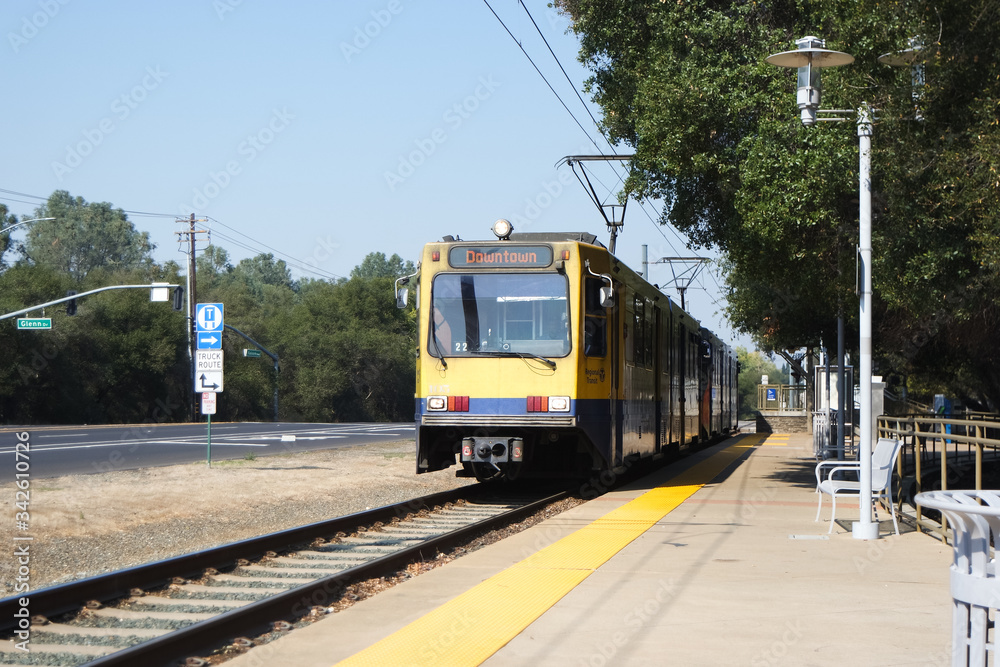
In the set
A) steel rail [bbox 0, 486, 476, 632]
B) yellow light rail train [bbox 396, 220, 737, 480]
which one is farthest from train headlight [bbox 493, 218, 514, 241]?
steel rail [bbox 0, 486, 476, 632]

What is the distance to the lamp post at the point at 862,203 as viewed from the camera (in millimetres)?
11016

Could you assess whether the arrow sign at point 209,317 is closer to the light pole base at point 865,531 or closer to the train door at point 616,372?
the train door at point 616,372

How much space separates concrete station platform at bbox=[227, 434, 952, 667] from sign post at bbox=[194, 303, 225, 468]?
8.96 meters

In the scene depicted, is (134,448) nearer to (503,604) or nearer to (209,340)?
(209,340)

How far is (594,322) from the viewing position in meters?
14.4

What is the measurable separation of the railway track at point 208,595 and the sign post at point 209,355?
8.04 m

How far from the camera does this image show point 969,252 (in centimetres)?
1302

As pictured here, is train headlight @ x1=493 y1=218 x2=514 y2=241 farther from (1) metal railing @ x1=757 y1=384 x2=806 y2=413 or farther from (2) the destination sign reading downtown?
(1) metal railing @ x1=757 y1=384 x2=806 y2=413

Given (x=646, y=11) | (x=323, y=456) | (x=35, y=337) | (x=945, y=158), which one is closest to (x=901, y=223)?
(x=945, y=158)

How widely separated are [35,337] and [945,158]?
51599 mm

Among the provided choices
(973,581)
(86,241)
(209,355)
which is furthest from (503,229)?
(86,241)

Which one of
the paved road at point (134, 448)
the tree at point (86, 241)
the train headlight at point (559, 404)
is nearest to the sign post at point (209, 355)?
the paved road at point (134, 448)

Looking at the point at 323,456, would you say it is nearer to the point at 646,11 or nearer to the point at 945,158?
the point at 646,11

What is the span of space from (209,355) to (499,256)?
23.7 feet
